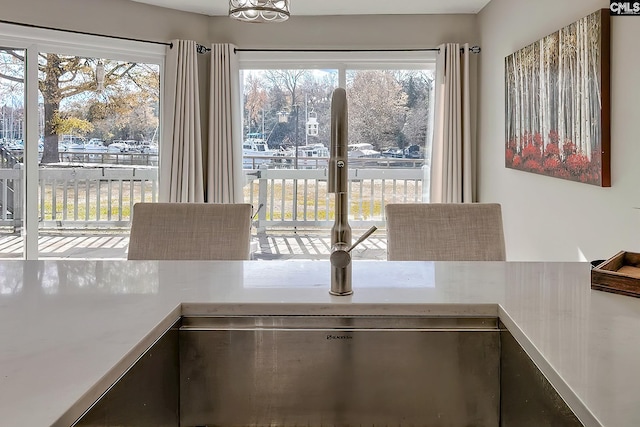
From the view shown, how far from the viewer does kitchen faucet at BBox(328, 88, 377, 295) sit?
1.26 meters

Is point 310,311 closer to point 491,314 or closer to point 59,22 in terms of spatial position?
point 491,314

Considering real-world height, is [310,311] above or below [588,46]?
below

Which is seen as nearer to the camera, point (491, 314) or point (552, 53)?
point (491, 314)

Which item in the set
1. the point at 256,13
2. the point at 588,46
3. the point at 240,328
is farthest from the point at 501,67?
the point at 240,328

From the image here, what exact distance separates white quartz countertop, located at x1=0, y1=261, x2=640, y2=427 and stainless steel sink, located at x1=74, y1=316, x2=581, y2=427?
34 millimetres

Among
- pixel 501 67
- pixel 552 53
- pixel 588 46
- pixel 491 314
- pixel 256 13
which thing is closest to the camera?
pixel 491 314

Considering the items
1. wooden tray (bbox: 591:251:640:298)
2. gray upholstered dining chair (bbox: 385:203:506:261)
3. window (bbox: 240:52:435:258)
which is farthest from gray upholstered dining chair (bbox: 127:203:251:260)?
window (bbox: 240:52:435:258)

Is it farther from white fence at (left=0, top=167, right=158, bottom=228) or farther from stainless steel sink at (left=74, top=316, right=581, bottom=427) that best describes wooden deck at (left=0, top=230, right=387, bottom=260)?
stainless steel sink at (left=74, top=316, right=581, bottom=427)

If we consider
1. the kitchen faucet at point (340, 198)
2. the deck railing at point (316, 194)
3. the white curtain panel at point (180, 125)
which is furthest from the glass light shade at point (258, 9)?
the deck railing at point (316, 194)

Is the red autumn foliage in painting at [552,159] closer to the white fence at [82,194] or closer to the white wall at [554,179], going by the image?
the white wall at [554,179]

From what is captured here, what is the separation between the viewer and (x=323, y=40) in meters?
4.92

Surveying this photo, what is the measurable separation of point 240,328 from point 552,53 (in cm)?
262

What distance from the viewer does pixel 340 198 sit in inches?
51.9

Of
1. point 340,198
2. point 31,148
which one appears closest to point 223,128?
point 31,148
